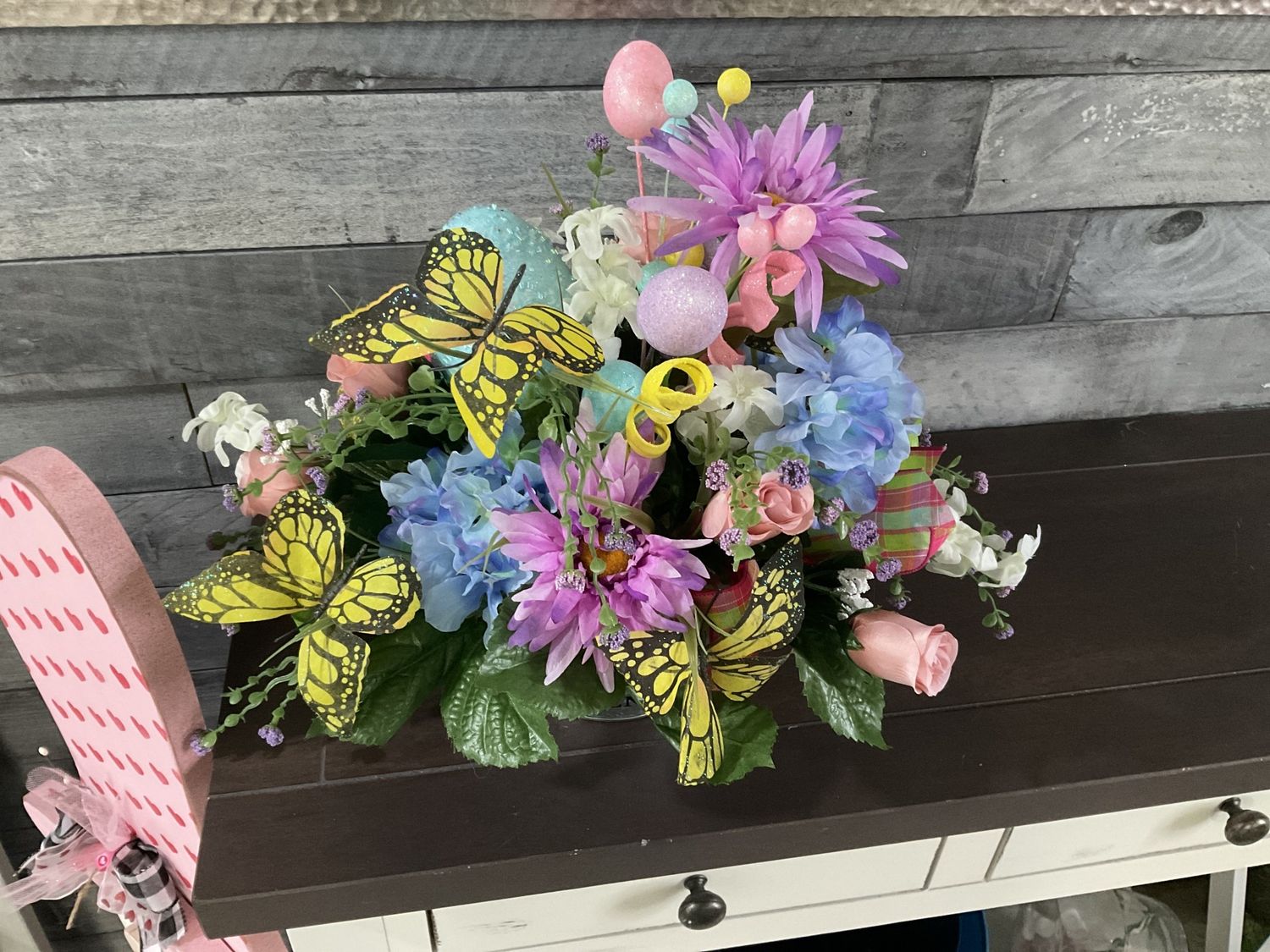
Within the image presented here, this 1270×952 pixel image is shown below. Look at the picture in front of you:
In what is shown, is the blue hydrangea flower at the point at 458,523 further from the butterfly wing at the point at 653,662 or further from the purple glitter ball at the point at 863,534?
the purple glitter ball at the point at 863,534

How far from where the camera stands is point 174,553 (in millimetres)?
1060

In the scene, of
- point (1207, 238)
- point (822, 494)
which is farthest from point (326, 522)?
point (1207, 238)

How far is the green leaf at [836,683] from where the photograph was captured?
657 mm

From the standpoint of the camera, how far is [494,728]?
63 cm

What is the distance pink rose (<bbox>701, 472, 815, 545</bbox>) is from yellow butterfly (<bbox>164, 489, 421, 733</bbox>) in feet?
0.67

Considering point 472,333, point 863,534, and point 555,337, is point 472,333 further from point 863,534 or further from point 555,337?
point 863,534

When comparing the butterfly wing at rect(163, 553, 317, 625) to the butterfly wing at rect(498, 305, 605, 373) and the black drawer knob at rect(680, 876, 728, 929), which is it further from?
the black drawer knob at rect(680, 876, 728, 929)

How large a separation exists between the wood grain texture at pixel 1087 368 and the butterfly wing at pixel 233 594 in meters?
0.77

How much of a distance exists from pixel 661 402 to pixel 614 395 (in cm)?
6

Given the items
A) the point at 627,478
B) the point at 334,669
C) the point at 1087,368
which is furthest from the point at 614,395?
the point at 1087,368

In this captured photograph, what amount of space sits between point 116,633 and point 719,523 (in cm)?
45

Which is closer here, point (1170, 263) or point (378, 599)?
point (378, 599)

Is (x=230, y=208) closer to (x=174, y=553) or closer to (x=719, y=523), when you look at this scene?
(x=174, y=553)

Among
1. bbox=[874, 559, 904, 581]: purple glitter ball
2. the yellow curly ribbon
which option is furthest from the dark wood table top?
the yellow curly ribbon
